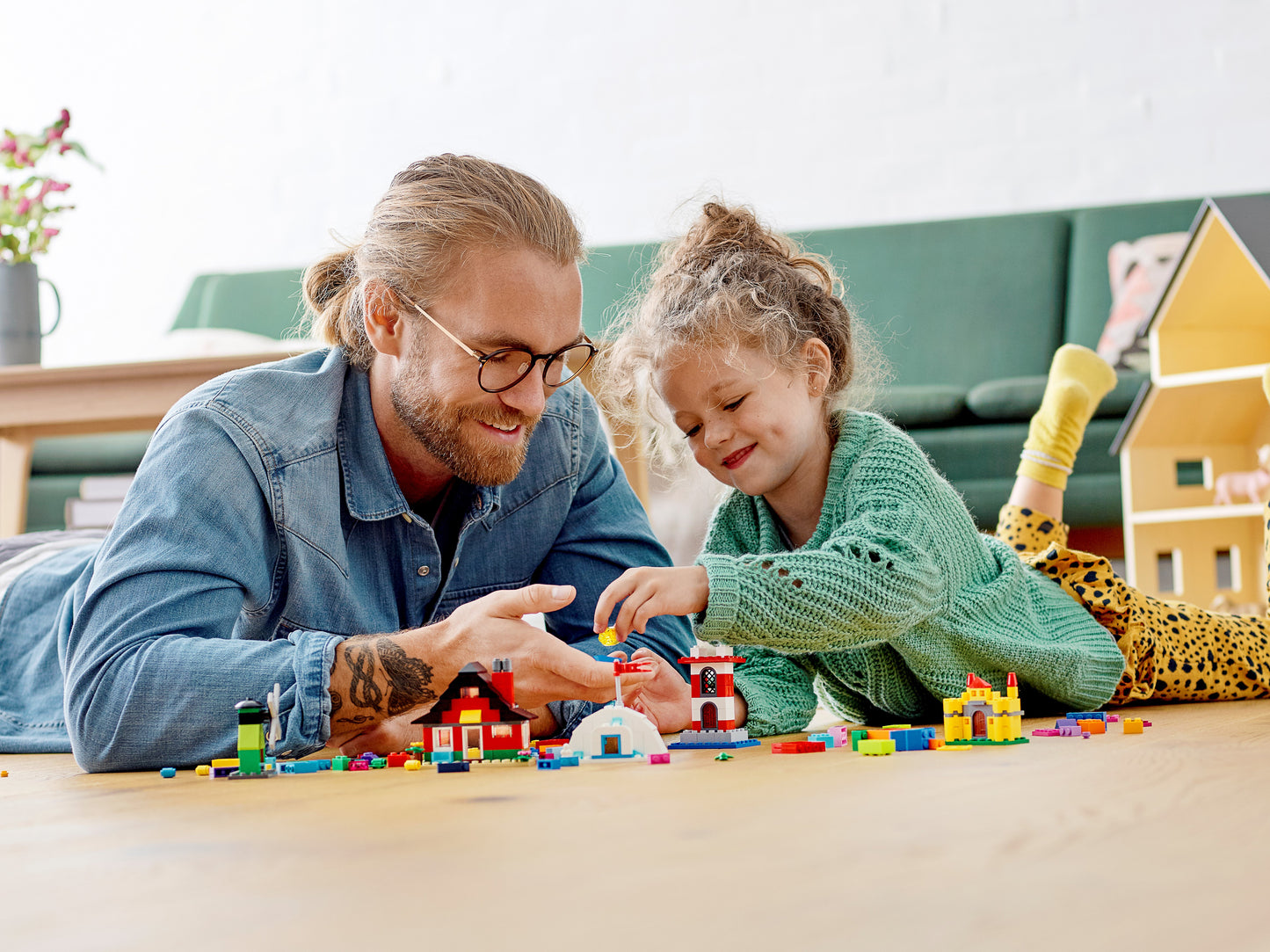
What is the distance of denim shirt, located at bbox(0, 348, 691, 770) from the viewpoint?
105cm

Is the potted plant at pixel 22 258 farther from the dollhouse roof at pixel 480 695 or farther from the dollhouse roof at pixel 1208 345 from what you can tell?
the dollhouse roof at pixel 1208 345

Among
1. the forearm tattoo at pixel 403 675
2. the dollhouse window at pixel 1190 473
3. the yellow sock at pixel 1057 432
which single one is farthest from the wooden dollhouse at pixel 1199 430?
the forearm tattoo at pixel 403 675

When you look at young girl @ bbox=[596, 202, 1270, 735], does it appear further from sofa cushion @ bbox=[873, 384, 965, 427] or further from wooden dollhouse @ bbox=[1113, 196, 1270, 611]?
sofa cushion @ bbox=[873, 384, 965, 427]

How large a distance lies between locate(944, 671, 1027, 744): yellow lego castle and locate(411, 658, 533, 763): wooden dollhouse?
15.3 inches

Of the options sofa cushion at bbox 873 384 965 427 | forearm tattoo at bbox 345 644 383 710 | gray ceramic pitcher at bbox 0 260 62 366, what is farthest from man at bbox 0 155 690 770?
sofa cushion at bbox 873 384 965 427

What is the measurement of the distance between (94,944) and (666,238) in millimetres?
1476

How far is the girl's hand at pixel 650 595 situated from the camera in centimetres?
109

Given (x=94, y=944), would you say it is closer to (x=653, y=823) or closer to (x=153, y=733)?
(x=653, y=823)

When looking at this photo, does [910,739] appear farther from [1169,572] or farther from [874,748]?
[1169,572]

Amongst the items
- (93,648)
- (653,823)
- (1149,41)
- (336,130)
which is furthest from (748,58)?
(653,823)

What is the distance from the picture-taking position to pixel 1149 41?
4027 mm

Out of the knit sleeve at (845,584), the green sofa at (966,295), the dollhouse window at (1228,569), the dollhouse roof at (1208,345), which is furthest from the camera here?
the green sofa at (966,295)

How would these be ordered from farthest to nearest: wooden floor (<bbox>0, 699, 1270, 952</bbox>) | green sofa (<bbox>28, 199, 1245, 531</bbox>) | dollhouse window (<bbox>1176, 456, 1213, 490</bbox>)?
1. green sofa (<bbox>28, 199, 1245, 531</bbox>)
2. dollhouse window (<bbox>1176, 456, 1213, 490</bbox>)
3. wooden floor (<bbox>0, 699, 1270, 952</bbox>)

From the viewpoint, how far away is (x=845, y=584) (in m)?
1.25
